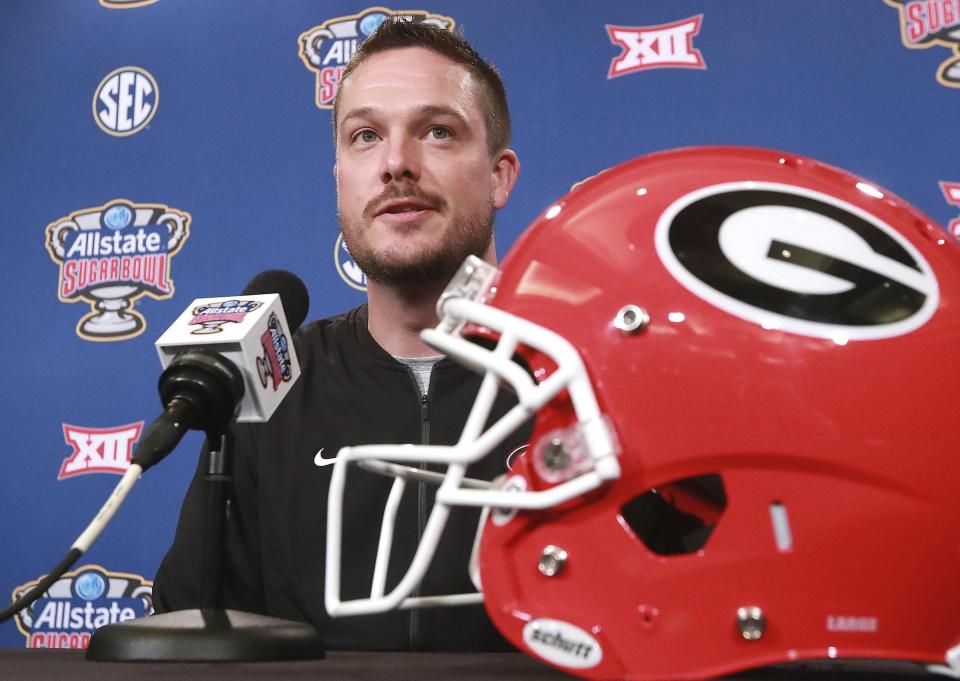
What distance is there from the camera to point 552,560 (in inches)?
20.5

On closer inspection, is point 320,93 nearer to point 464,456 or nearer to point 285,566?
point 285,566

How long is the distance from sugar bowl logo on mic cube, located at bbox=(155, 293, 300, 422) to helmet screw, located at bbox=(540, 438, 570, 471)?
195 millimetres

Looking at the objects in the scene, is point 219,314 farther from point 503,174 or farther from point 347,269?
point 347,269

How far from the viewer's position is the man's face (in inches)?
37.0

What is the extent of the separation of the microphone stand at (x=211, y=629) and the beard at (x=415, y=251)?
0.39 metres

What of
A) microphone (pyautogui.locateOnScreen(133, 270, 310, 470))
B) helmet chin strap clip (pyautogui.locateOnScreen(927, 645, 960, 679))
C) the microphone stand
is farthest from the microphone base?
helmet chin strap clip (pyautogui.locateOnScreen(927, 645, 960, 679))

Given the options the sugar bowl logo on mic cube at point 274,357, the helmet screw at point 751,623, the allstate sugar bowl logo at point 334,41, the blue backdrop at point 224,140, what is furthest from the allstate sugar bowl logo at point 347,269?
the helmet screw at point 751,623

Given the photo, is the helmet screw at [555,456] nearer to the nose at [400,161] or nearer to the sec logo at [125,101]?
the nose at [400,161]


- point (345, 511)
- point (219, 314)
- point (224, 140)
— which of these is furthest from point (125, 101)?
point (219, 314)

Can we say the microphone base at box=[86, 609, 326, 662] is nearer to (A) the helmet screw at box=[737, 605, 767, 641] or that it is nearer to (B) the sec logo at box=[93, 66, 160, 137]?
(A) the helmet screw at box=[737, 605, 767, 641]

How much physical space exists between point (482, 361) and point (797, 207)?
0.70 ft

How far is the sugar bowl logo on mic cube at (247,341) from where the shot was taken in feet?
1.85

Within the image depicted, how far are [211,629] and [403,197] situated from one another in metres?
0.51

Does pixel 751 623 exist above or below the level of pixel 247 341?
below
